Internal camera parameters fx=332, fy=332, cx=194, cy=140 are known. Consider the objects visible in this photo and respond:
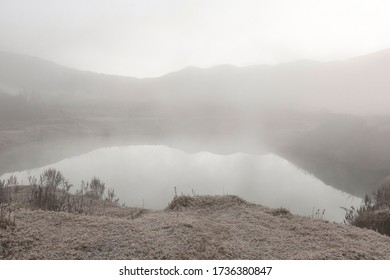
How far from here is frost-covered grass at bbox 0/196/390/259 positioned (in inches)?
277

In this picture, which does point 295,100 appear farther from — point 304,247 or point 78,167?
point 304,247

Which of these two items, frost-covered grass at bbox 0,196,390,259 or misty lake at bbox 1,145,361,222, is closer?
frost-covered grass at bbox 0,196,390,259

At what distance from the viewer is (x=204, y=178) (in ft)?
96.2

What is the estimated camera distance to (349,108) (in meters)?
105

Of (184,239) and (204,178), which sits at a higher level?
(184,239)

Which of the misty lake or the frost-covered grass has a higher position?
Answer: the frost-covered grass

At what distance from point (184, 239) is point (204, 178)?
21.7 metres

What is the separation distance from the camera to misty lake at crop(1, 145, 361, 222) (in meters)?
22.9

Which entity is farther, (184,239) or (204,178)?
(204,178)

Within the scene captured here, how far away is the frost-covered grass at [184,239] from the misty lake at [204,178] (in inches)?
327

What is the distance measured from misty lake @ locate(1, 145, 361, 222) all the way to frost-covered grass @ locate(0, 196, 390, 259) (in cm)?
831

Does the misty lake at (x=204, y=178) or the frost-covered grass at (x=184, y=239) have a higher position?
the frost-covered grass at (x=184, y=239)

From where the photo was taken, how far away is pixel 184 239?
303 inches

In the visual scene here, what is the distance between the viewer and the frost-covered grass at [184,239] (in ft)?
23.1
